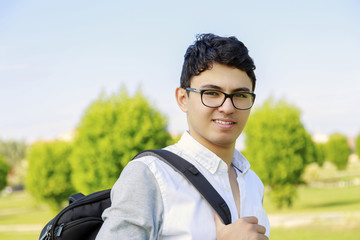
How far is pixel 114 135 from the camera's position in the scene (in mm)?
Result: 13969

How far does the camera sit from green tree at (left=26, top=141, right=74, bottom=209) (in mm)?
25344

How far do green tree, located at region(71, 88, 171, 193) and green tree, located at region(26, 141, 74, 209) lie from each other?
10997mm

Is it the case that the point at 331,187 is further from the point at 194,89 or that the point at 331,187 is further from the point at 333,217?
the point at 194,89

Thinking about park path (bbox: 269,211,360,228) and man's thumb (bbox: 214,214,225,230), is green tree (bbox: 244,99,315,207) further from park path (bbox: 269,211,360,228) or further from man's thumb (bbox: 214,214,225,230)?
man's thumb (bbox: 214,214,225,230)

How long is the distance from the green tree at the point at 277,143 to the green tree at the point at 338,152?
40.1 metres

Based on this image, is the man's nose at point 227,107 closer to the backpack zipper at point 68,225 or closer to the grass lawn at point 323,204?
the backpack zipper at point 68,225

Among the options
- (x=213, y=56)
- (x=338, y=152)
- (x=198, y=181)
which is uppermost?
(x=213, y=56)

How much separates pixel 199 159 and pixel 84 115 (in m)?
13.5

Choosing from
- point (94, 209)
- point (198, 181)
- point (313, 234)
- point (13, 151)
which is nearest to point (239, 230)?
point (198, 181)

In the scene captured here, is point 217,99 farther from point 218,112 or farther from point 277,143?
point 277,143

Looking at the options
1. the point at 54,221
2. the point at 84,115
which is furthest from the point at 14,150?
the point at 54,221

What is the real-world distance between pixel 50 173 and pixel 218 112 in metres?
25.6

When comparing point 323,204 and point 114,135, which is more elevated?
point 114,135

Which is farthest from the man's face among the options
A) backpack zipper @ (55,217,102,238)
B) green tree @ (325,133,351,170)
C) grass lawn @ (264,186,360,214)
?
green tree @ (325,133,351,170)
